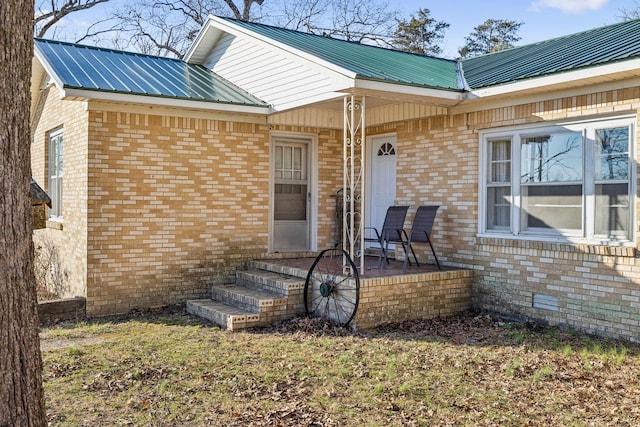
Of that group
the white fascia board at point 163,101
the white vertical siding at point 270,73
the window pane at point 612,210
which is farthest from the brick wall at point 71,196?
the window pane at point 612,210

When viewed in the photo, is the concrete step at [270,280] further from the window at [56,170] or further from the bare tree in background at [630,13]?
the bare tree in background at [630,13]

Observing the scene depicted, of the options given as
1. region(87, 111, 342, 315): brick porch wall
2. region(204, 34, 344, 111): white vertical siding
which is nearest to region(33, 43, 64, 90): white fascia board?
region(87, 111, 342, 315): brick porch wall

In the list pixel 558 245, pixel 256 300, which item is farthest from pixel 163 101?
pixel 558 245

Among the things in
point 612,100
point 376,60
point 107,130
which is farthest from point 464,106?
point 107,130

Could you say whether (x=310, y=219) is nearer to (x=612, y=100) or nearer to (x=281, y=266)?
(x=281, y=266)

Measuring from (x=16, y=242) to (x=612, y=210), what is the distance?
700cm

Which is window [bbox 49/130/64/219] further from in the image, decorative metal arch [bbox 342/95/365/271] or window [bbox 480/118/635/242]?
window [bbox 480/118/635/242]

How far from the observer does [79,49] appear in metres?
11.4

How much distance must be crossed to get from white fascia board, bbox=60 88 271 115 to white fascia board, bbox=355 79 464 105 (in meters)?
2.74

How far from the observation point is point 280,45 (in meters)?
9.40

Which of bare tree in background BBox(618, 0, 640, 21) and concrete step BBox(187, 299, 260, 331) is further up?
bare tree in background BBox(618, 0, 640, 21)

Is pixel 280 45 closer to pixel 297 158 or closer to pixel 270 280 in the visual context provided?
pixel 297 158

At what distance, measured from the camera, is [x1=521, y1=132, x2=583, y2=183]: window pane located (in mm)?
8047

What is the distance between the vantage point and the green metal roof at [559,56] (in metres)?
7.56
